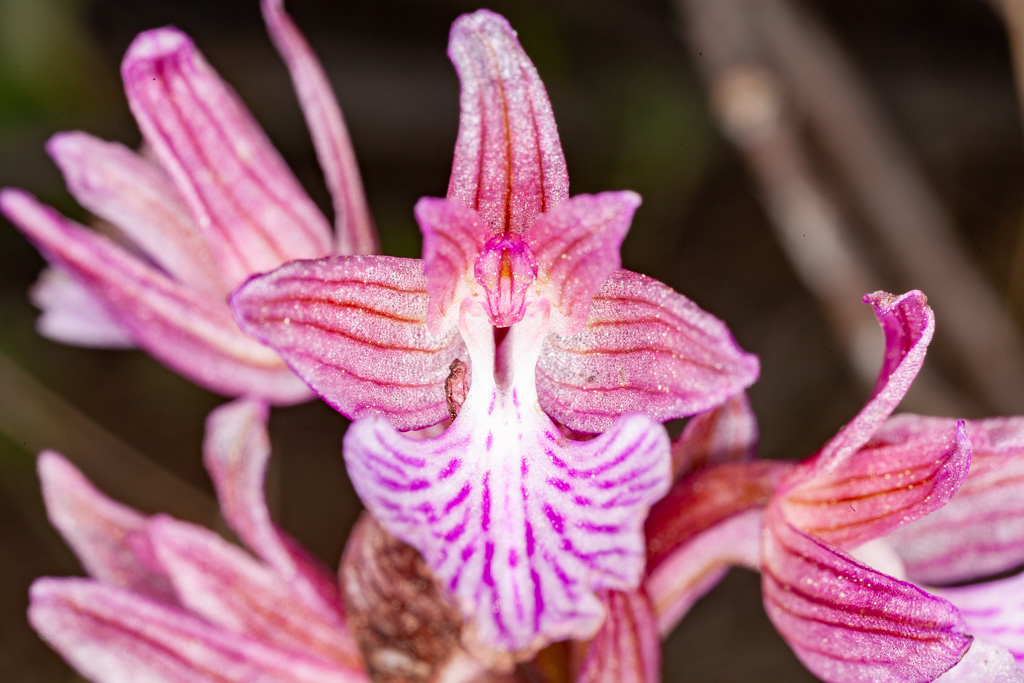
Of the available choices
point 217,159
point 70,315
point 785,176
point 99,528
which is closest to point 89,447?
point 70,315

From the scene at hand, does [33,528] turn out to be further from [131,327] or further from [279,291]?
[279,291]

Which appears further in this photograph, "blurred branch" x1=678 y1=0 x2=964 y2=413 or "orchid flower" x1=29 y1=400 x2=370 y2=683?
"blurred branch" x1=678 y1=0 x2=964 y2=413

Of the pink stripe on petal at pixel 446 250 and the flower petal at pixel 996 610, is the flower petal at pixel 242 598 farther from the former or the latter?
the flower petal at pixel 996 610

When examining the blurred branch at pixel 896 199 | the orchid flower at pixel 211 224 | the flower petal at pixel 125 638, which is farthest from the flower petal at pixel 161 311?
the blurred branch at pixel 896 199

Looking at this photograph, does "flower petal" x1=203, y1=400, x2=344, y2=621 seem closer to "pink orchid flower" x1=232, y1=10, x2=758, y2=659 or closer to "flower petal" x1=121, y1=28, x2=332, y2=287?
"flower petal" x1=121, y1=28, x2=332, y2=287

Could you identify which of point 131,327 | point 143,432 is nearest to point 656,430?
point 131,327

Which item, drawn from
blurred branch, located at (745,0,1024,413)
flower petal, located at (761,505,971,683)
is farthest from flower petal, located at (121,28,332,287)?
blurred branch, located at (745,0,1024,413)
